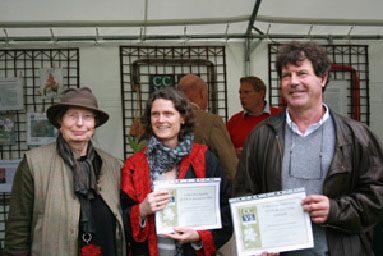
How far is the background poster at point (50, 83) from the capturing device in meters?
3.97

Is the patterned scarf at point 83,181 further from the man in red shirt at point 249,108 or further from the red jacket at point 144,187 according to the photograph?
the man in red shirt at point 249,108

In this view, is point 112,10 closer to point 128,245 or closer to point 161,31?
point 161,31

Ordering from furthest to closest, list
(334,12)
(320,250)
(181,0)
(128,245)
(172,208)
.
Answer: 1. (334,12)
2. (181,0)
3. (128,245)
4. (172,208)
5. (320,250)

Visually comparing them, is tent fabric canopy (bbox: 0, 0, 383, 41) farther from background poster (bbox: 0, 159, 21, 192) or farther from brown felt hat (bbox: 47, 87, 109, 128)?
brown felt hat (bbox: 47, 87, 109, 128)

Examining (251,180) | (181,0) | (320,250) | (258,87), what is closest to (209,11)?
(181,0)

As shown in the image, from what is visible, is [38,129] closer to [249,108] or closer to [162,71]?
[162,71]

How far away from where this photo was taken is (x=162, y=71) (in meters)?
4.12

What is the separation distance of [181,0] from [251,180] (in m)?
2.20

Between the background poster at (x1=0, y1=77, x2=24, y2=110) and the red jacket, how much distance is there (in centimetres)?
216

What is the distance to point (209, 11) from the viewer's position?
12.6ft

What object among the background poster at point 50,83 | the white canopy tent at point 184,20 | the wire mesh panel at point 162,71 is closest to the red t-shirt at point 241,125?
the wire mesh panel at point 162,71

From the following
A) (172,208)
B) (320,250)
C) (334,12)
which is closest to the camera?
(320,250)

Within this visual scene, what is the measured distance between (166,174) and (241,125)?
1759 mm

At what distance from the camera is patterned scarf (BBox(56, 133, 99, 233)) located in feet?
6.99
